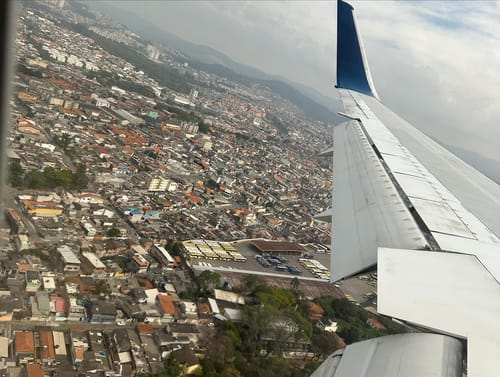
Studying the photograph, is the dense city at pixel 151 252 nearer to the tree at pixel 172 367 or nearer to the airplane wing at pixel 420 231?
the tree at pixel 172 367

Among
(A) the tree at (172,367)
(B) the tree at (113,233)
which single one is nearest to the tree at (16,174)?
(B) the tree at (113,233)

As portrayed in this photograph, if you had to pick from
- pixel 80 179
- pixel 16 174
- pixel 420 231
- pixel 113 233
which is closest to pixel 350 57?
pixel 420 231

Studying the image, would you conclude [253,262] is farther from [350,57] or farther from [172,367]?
[350,57]

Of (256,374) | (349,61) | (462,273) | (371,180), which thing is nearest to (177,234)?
(256,374)

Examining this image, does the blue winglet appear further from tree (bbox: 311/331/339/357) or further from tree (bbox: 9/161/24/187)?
tree (bbox: 9/161/24/187)

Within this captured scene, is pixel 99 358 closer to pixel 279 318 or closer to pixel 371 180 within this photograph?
pixel 279 318

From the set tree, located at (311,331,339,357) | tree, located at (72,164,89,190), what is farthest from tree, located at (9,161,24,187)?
tree, located at (311,331,339,357)
